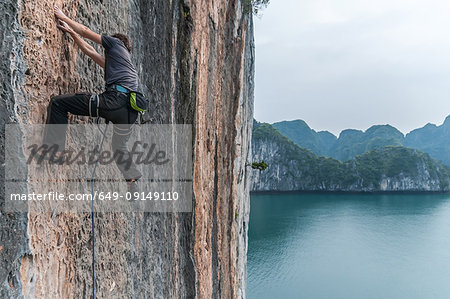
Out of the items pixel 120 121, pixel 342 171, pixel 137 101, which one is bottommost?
pixel 342 171

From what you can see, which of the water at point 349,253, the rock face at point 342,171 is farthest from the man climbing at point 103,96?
the rock face at point 342,171

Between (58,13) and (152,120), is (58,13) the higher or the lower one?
the higher one

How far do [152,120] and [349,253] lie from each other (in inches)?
1142

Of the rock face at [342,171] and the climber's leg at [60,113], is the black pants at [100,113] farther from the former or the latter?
the rock face at [342,171]

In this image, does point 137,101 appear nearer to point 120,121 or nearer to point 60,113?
point 120,121

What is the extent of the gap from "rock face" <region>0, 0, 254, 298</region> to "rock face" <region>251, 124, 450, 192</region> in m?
64.1

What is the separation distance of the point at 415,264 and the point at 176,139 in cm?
2872

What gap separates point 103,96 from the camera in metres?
2.25

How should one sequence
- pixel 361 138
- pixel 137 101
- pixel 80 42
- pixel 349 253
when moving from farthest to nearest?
pixel 361 138, pixel 349 253, pixel 137 101, pixel 80 42

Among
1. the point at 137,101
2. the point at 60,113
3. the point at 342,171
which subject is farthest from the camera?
the point at 342,171

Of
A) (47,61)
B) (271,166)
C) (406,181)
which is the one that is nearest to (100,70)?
(47,61)

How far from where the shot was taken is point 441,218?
39.6 m

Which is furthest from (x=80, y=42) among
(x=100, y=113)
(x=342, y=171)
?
(x=342, y=171)

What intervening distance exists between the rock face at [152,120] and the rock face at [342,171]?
210ft
